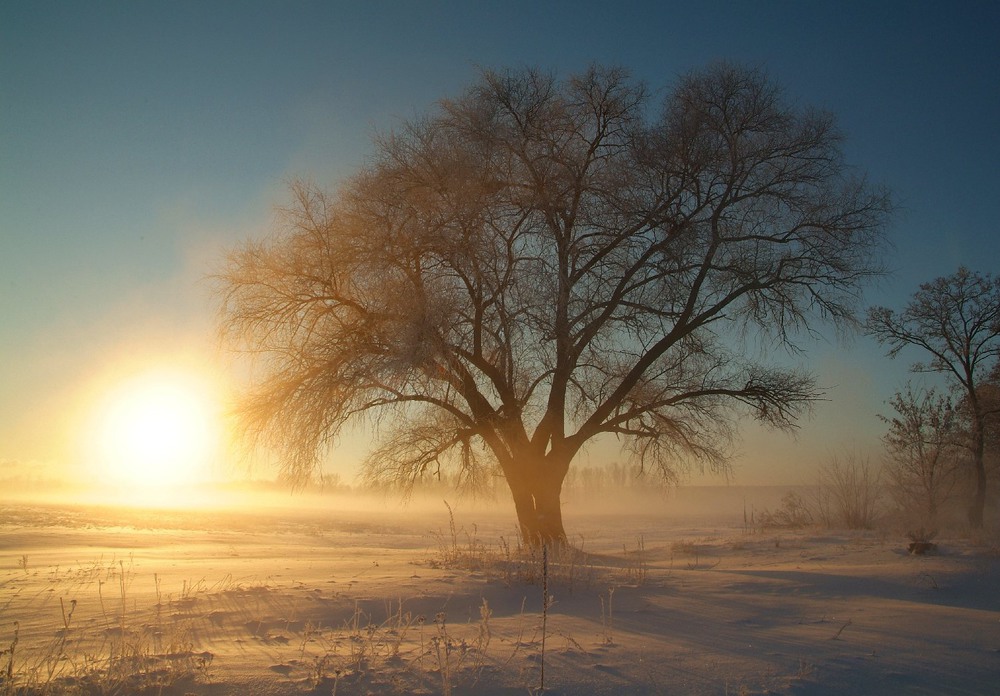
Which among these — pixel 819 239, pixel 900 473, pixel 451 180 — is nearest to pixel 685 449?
pixel 819 239

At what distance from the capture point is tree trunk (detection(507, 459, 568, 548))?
13.7 metres

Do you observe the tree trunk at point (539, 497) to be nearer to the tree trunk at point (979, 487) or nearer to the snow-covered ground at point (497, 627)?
the snow-covered ground at point (497, 627)

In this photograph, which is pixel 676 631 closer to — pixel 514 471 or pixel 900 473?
pixel 514 471

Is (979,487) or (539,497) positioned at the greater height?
(979,487)

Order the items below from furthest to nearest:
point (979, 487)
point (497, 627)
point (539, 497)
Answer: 1. point (979, 487)
2. point (539, 497)
3. point (497, 627)

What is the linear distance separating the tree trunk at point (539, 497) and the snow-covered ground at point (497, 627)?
3.31 m

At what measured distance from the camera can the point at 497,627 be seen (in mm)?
5867

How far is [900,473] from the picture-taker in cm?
2395

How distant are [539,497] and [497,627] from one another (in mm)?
7966

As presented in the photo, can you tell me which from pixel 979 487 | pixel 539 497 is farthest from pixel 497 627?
pixel 979 487

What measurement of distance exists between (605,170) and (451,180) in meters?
3.14

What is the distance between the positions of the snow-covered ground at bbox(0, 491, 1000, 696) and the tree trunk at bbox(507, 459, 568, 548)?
10.9 ft

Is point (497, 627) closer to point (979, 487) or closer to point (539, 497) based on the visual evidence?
point (539, 497)

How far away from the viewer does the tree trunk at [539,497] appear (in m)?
13.7
